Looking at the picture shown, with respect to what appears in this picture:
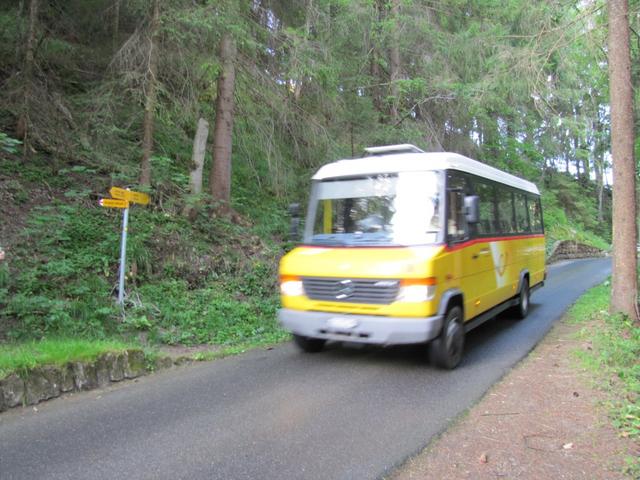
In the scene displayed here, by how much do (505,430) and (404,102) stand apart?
1524cm

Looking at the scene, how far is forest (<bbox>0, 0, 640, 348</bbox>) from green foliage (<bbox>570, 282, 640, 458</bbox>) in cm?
461

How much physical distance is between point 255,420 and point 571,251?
30.8 metres

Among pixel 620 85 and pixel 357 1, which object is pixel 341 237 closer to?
pixel 620 85

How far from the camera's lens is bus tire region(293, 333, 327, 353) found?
23.1 feet

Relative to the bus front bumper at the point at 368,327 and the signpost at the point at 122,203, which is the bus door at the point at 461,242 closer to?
the bus front bumper at the point at 368,327

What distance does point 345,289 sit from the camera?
5.98 metres

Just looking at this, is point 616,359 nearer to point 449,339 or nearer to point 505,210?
point 449,339

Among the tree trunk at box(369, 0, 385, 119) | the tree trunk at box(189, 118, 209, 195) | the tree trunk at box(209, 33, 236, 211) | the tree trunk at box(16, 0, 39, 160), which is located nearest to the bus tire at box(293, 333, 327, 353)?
the tree trunk at box(189, 118, 209, 195)

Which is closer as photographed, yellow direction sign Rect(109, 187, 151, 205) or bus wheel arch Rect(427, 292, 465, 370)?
bus wheel arch Rect(427, 292, 465, 370)

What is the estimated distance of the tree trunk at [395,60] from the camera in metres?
16.5

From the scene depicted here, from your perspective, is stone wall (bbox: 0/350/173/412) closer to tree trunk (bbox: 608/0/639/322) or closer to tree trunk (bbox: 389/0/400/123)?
tree trunk (bbox: 608/0/639/322)

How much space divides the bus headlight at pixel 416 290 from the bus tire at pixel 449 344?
0.65m

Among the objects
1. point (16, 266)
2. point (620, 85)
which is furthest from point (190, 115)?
point (620, 85)

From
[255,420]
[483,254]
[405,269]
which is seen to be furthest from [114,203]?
[483,254]
